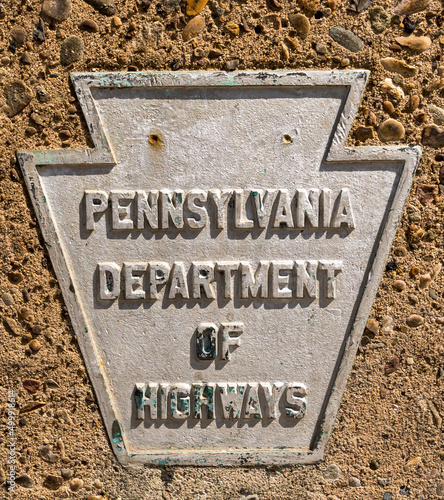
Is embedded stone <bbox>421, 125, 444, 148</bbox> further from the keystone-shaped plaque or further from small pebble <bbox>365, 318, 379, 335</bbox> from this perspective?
small pebble <bbox>365, 318, 379, 335</bbox>

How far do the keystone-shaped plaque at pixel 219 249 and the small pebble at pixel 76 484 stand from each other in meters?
0.19

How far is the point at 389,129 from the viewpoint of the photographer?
1.61m

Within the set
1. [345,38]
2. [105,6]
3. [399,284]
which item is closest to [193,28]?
[105,6]

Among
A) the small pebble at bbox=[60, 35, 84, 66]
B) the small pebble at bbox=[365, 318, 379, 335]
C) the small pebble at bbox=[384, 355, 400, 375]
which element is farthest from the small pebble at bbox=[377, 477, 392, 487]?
the small pebble at bbox=[60, 35, 84, 66]

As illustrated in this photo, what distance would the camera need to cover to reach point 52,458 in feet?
5.51

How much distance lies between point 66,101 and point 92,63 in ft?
0.54

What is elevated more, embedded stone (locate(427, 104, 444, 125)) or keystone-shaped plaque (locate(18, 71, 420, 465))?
embedded stone (locate(427, 104, 444, 125))

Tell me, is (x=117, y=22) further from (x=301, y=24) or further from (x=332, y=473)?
(x=332, y=473)

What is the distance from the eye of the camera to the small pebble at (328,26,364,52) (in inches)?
62.6

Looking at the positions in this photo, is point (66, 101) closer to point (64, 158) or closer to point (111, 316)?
point (64, 158)

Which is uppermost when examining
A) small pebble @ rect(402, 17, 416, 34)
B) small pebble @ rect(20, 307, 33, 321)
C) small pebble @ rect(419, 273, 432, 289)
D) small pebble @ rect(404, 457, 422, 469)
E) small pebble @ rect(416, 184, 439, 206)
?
small pebble @ rect(402, 17, 416, 34)

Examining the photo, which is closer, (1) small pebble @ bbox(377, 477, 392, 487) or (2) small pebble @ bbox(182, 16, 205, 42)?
(2) small pebble @ bbox(182, 16, 205, 42)

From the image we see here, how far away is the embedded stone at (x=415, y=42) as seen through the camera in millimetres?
1604

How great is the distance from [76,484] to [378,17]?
205 cm
